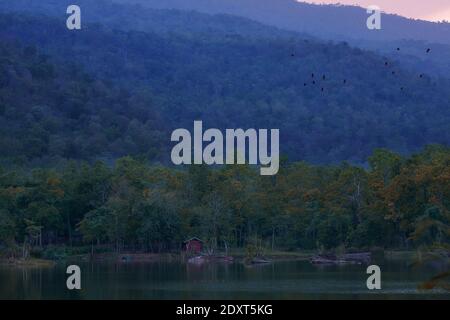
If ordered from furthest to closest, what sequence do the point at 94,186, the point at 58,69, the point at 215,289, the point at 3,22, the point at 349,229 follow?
the point at 3,22 < the point at 58,69 < the point at 94,186 < the point at 349,229 < the point at 215,289

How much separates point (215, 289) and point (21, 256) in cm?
1649

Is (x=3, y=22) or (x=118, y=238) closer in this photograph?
(x=118, y=238)

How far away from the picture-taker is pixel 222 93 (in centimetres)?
12038

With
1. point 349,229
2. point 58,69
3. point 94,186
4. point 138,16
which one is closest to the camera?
point 349,229

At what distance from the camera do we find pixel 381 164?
49.6 m

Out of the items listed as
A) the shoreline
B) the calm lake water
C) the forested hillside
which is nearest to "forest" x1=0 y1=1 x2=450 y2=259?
the forested hillside

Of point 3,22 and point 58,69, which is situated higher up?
point 3,22

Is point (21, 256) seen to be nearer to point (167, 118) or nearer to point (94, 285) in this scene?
point (94, 285)

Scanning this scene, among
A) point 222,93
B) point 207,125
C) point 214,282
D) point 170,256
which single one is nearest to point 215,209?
point 170,256

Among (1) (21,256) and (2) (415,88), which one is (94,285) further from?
(2) (415,88)

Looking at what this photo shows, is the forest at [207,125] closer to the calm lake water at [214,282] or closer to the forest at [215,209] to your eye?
the forest at [215,209]

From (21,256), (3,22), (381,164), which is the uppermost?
(3,22)

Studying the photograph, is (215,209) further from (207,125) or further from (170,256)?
(207,125)

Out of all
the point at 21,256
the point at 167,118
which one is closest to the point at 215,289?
the point at 21,256
